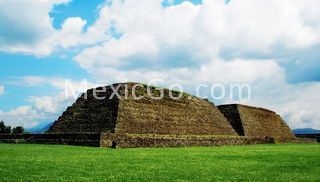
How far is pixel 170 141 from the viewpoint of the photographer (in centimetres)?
2780

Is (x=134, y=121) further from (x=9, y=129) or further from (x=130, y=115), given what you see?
(x=9, y=129)

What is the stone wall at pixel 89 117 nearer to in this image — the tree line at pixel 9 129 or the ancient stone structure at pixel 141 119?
the ancient stone structure at pixel 141 119

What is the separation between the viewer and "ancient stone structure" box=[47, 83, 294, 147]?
27609 millimetres

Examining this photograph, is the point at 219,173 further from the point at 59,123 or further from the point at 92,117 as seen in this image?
the point at 59,123

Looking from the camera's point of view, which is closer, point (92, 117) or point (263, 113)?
point (92, 117)

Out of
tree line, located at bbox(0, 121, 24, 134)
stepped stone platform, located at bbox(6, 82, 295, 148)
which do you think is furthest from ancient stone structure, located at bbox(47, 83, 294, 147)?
tree line, located at bbox(0, 121, 24, 134)

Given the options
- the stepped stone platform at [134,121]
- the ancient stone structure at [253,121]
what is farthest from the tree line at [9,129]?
the ancient stone structure at [253,121]

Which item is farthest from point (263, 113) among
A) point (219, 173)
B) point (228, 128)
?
point (219, 173)

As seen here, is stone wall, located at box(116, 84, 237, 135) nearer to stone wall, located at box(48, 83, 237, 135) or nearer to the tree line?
stone wall, located at box(48, 83, 237, 135)

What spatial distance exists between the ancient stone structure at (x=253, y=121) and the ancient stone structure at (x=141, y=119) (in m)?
Result: 6.20

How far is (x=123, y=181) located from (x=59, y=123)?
81.7ft

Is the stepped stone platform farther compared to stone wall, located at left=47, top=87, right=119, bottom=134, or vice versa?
stone wall, located at left=47, top=87, right=119, bottom=134

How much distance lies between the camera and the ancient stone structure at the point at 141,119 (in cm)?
2761

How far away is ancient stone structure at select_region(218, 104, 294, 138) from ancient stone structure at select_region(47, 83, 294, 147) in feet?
20.3
